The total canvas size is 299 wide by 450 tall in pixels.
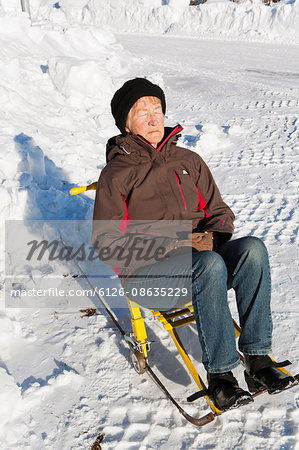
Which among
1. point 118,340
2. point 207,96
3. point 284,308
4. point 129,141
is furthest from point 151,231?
point 207,96

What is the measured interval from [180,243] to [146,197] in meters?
0.38

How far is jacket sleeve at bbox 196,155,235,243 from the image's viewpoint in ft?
8.68

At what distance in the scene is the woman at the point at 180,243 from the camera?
2156mm

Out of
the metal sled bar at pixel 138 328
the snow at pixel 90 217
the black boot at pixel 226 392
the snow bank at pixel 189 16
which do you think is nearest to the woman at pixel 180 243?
the black boot at pixel 226 392

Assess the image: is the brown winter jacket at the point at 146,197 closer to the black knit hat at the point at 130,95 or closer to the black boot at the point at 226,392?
the black knit hat at the point at 130,95

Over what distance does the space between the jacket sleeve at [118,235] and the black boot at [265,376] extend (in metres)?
0.76

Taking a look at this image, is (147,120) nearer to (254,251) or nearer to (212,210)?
(212,210)

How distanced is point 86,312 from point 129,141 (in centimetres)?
144

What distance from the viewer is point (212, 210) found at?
110 inches

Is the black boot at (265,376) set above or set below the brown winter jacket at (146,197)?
below

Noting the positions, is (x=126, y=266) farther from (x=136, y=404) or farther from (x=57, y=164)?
(x=57, y=164)

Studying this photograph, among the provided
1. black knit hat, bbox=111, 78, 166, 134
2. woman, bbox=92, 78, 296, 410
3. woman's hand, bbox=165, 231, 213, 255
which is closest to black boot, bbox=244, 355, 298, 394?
woman, bbox=92, 78, 296, 410

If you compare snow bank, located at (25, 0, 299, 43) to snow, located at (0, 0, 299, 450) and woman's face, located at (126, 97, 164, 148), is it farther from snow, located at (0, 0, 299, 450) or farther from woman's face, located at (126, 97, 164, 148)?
woman's face, located at (126, 97, 164, 148)

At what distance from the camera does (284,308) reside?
328cm
